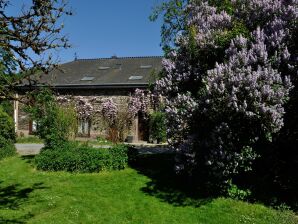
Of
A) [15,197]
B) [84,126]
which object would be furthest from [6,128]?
[84,126]

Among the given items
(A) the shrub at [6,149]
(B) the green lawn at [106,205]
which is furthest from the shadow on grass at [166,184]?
(A) the shrub at [6,149]

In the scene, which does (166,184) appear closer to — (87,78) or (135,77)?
(135,77)

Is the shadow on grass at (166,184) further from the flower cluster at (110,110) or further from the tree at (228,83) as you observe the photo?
the flower cluster at (110,110)

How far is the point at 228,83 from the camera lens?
950 centimetres

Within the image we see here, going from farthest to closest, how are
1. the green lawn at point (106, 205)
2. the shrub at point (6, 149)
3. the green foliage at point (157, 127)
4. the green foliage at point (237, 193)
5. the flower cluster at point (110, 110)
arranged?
the flower cluster at point (110, 110)
the green foliage at point (157, 127)
the shrub at point (6, 149)
the green foliage at point (237, 193)
the green lawn at point (106, 205)

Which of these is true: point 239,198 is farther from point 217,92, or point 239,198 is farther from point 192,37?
point 192,37

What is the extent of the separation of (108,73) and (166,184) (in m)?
18.6

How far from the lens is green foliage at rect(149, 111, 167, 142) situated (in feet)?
79.2

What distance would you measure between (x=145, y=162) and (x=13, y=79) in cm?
834

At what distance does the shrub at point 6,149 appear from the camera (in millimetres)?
17737

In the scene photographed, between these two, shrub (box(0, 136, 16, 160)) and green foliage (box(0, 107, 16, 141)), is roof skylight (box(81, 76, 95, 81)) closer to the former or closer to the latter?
green foliage (box(0, 107, 16, 141))

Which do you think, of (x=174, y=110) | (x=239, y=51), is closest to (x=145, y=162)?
(x=174, y=110)

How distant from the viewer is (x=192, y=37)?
11.4 meters

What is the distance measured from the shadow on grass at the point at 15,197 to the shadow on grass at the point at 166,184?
3531mm
